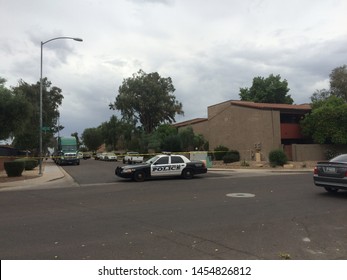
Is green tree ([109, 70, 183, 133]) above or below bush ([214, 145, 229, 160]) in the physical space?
above

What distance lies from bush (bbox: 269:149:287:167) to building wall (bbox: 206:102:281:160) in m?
3.18

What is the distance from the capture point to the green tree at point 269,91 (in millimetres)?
59531

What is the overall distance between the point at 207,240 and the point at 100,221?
10.1 ft

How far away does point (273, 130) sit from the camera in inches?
1393

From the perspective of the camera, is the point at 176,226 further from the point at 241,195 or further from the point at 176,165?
the point at 176,165

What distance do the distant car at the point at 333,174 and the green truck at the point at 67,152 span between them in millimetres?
35811

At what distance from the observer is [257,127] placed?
36750mm

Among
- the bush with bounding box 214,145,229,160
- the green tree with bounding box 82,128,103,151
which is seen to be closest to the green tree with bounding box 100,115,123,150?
the green tree with bounding box 82,128,103,151

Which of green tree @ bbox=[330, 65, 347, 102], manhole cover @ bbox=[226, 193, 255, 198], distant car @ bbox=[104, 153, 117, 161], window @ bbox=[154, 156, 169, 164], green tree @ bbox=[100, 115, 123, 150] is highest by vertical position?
green tree @ bbox=[330, 65, 347, 102]

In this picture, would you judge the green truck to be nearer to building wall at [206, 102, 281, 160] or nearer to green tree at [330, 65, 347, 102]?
building wall at [206, 102, 281, 160]

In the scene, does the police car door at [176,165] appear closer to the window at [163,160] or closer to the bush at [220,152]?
the window at [163,160]

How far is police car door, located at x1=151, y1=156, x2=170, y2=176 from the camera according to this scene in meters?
20.2

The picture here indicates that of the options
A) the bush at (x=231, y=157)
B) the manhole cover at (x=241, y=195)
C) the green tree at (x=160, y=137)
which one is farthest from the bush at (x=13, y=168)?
the green tree at (x=160, y=137)

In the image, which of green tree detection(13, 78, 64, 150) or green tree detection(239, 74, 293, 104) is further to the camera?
green tree detection(239, 74, 293, 104)
